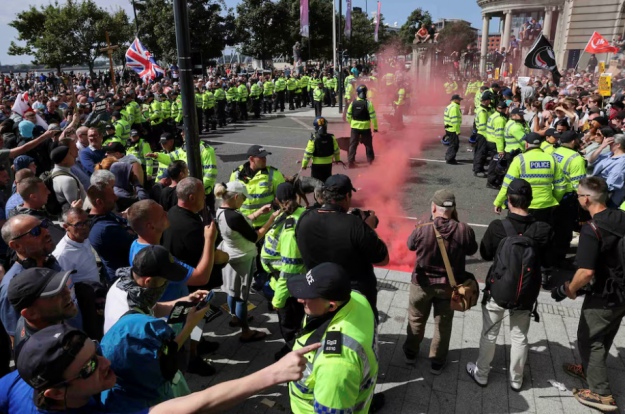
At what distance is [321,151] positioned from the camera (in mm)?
8703

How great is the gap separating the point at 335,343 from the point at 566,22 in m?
49.8

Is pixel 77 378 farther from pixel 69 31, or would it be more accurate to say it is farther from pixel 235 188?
pixel 69 31

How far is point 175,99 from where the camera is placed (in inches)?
615

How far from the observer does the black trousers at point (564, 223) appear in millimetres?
6520

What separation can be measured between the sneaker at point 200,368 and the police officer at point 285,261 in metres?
0.68

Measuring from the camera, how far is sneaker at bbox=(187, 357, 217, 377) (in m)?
4.36

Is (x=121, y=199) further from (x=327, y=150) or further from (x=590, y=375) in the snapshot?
(x=590, y=375)

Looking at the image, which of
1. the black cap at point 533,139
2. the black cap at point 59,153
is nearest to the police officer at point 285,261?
the black cap at point 59,153

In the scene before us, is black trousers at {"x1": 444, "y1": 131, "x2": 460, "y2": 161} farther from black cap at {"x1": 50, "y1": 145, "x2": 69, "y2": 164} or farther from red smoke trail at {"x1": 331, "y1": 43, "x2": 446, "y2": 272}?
black cap at {"x1": 50, "y1": 145, "x2": 69, "y2": 164}

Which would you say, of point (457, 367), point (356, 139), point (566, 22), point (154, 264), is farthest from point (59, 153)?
point (566, 22)

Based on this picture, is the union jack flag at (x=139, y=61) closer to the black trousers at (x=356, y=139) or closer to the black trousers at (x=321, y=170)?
the black trousers at (x=356, y=139)

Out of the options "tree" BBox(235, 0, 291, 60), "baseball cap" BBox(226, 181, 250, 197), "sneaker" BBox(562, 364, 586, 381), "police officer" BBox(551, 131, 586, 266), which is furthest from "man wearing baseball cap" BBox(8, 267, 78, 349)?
"tree" BBox(235, 0, 291, 60)

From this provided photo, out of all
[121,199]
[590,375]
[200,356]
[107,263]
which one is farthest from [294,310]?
[121,199]

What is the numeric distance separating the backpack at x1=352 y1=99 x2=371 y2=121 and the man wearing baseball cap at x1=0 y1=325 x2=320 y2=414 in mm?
10236
